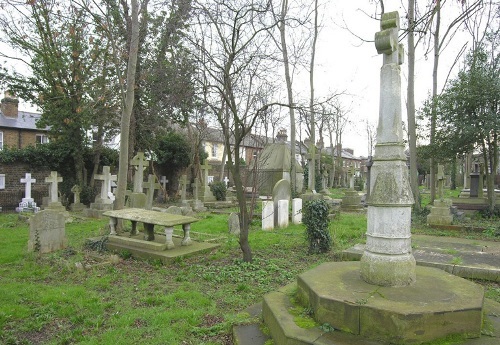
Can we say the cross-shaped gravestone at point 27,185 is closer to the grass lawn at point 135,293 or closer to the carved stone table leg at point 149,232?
the grass lawn at point 135,293

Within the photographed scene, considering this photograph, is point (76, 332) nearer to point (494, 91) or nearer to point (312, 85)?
point (494, 91)

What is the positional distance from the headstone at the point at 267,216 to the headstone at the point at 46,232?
560 cm

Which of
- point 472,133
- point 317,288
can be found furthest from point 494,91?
point 317,288

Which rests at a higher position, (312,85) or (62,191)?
(312,85)

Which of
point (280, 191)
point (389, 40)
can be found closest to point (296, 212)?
point (280, 191)

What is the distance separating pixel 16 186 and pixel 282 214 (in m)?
13.7

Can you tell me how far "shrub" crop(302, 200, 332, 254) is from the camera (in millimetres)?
7879

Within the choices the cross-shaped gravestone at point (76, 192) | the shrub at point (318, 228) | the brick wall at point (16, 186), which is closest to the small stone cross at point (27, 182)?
the brick wall at point (16, 186)

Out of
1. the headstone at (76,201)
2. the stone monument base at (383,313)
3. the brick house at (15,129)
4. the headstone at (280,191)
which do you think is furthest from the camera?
the brick house at (15,129)

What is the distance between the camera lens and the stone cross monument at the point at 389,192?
3613 millimetres

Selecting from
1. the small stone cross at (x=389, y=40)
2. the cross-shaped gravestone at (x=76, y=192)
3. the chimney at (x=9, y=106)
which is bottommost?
the cross-shaped gravestone at (x=76, y=192)

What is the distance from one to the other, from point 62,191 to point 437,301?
726 inches

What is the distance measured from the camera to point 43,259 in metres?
7.20

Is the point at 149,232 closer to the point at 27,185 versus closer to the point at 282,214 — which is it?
the point at 282,214
